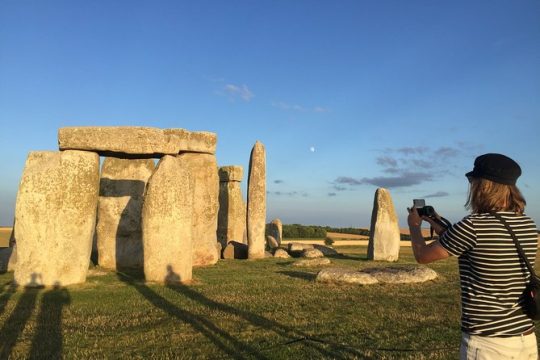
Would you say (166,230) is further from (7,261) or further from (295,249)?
(295,249)

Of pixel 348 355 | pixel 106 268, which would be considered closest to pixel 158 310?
pixel 348 355

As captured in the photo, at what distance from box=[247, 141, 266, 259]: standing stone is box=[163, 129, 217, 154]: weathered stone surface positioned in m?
2.77

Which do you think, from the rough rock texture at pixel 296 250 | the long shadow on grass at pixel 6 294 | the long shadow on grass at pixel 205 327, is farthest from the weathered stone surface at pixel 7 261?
the rough rock texture at pixel 296 250

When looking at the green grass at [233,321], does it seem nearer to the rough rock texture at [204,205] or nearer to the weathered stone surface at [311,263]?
the weathered stone surface at [311,263]

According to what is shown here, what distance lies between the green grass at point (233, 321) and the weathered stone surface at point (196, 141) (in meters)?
6.60

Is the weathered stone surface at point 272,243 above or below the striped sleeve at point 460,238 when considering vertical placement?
below

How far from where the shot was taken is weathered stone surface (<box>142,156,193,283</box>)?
11.5 meters

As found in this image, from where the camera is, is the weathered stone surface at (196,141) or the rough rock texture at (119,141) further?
the weathered stone surface at (196,141)

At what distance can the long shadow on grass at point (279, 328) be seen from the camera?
227 inches

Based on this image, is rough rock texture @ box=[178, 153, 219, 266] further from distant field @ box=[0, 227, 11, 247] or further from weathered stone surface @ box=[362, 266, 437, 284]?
distant field @ box=[0, 227, 11, 247]

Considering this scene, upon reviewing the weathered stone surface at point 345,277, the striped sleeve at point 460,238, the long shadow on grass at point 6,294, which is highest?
the striped sleeve at point 460,238

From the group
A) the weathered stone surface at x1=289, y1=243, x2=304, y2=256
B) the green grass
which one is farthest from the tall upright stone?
the green grass

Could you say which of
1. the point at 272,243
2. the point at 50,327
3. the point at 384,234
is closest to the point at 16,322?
the point at 50,327

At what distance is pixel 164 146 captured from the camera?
1238 centimetres
